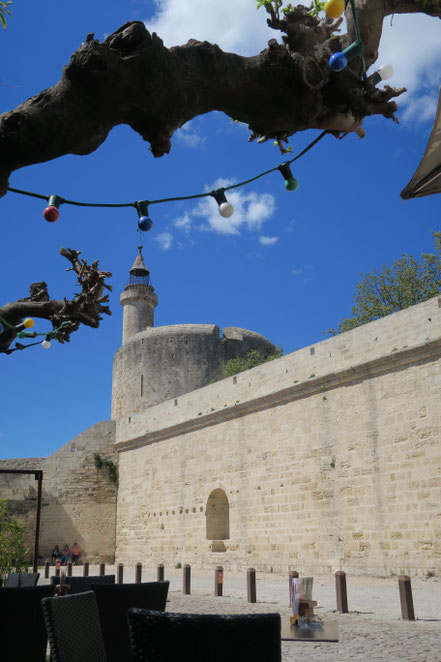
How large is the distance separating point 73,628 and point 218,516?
1329 cm

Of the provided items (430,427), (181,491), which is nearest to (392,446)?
(430,427)

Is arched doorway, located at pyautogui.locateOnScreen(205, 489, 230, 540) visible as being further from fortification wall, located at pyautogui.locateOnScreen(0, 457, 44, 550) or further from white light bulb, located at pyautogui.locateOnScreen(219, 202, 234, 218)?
white light bulb, located at pyautogui.locateOnScreen(219, 202, 234, 218)

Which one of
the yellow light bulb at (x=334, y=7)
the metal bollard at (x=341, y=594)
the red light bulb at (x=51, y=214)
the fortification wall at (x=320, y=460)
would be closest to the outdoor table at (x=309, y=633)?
the metal bollard at (x=341, y=594)

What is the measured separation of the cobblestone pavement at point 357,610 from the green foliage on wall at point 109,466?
25.4ft

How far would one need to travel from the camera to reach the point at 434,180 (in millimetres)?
4402

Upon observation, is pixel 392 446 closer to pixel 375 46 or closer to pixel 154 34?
pixel 375 46

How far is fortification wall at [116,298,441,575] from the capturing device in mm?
10977

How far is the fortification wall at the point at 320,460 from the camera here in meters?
11.0

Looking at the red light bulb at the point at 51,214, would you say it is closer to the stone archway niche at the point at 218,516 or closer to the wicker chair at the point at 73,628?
the wicker chair at the point at 73,628

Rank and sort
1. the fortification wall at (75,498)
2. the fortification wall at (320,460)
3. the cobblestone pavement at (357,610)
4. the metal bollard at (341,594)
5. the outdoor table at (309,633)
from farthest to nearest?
the fortification wall at (75,498), the fortification wall at (320,460), the metal bollard at (341,594), the cobblestone pavement at (357,610), the outdoor table at (309,633)

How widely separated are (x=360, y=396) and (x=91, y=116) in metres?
10.3

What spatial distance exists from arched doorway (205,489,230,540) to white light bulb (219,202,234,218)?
12.6 meters

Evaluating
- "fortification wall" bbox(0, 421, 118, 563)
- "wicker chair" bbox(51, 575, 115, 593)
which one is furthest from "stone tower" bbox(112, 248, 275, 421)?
"wicker chair" bbox(51, 575, 115, 593)

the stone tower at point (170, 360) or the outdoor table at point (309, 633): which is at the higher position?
the stone tower at point (170, 360)
